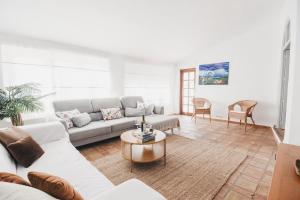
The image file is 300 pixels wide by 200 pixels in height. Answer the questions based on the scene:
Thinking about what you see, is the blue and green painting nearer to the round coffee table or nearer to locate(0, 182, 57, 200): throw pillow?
the round coffee table

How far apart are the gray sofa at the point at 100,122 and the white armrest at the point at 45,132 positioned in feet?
0.98

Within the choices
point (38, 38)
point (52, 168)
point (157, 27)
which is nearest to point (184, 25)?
point (157, 27)

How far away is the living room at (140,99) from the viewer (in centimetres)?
145

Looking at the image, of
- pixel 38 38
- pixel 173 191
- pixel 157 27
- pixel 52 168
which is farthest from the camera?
pixel 157 27

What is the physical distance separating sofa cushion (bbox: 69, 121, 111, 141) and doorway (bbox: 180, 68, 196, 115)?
153 inches

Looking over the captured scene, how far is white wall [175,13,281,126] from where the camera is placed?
12.9 feet

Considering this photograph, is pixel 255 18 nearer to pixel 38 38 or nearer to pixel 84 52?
pixel 84 52

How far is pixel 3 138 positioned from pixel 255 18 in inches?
199

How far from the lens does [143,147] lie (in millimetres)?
2475

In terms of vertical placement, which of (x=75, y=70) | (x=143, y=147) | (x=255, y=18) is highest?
(x=255, y=18)

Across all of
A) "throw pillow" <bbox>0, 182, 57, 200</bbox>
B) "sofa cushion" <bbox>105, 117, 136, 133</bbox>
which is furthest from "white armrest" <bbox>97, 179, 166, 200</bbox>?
"sofa cushion" <bbox>105, 117, 136, 133</bbox>

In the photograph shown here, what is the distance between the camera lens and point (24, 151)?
151 cm

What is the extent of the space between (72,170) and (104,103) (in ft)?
7.55

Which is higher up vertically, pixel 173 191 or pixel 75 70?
pixel 75 70
